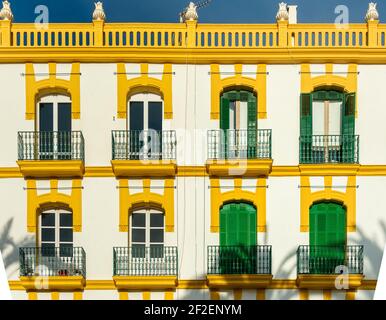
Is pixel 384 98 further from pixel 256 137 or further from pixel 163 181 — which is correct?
pixel 163 181

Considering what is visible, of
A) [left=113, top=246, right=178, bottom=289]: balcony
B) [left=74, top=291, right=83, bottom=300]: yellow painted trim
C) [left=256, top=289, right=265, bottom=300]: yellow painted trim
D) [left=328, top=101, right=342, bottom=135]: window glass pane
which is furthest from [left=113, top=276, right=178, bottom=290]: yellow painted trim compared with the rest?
[left=328, top=101, right=342, bottom=135]: window glass pane

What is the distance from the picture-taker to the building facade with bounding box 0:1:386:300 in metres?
15.3

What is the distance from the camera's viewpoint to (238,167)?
1534 centimetres

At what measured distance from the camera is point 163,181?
15.7m

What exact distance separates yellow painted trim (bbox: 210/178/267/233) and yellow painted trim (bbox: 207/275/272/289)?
4.51 feet

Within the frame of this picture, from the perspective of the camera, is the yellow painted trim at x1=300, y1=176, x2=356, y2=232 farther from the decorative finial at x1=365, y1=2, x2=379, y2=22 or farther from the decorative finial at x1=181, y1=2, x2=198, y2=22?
the decorative finial at x1=181, y1=2, x2=198, y2=22

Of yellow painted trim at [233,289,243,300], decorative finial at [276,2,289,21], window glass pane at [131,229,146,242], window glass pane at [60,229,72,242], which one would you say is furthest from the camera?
window glass pane at [131,229,146,242]

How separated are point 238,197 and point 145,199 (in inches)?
104

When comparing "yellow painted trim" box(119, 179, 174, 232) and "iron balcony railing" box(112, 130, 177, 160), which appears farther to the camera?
"yellow painted trim" box(119, 179, 174, 232)

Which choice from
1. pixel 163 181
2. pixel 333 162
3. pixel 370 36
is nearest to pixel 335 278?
pixel 333 162

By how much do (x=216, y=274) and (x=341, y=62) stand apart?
6948 millimetres

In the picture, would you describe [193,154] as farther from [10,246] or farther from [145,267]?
[10,246]

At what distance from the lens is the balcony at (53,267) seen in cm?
1495

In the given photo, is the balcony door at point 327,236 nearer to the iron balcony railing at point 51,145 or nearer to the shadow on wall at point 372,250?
the shadow on wall at point 372,250
